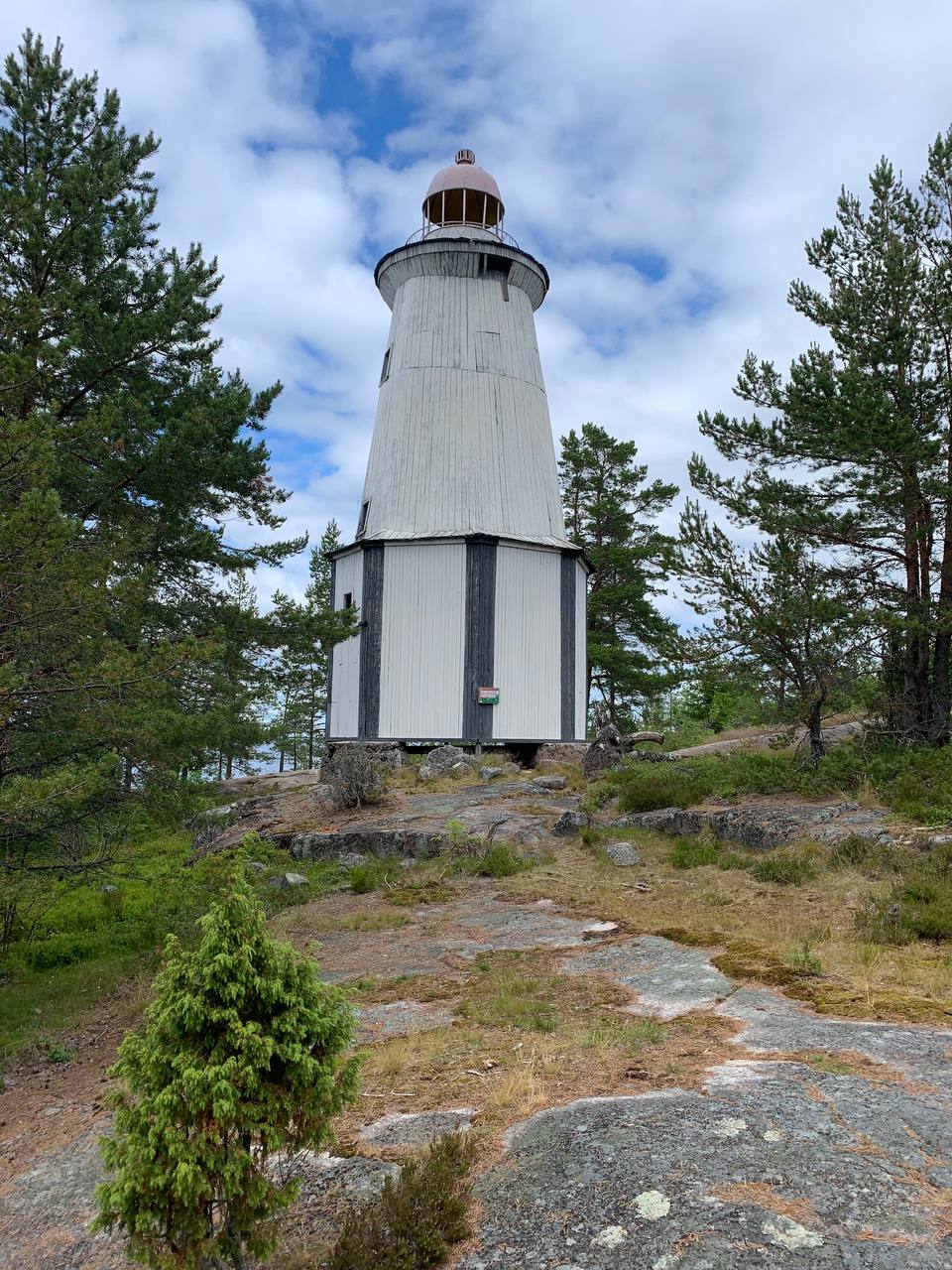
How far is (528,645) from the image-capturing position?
23531mm

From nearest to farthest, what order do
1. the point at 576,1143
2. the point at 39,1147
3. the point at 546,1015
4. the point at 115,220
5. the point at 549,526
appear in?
1. the point at 576,1143
2. the point at 39,1147
3. the point at 546,1015
4. the point at 115,220
5. the point at 549,526

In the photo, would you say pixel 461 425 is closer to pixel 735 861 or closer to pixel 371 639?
pixel 371 639

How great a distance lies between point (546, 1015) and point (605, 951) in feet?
6.87

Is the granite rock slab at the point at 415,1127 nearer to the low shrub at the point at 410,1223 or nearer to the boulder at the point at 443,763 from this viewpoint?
the low shrub at the point at 410,1223

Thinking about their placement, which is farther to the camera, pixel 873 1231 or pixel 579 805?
pixel 579 805

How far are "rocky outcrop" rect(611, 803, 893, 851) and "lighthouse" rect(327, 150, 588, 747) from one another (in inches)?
360

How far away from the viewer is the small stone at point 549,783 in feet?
60.8

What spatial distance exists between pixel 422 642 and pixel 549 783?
20.4 feet

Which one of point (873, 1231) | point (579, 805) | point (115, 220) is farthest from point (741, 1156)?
point (115, 220)

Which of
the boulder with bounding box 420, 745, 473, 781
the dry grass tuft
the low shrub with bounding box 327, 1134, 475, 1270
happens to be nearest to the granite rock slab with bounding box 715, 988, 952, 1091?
the dry grass tuft

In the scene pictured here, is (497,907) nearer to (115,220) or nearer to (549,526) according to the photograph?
(115,220)

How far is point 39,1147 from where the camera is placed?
16.6 feet

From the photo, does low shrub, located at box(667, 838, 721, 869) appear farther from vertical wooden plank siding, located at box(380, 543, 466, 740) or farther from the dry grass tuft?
vertical wooden plank siding, located at box(380, 543, 466, 740)

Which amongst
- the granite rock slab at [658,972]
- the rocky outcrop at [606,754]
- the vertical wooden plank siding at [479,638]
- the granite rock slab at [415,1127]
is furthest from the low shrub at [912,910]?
the vertical wooden plank siding at [479,638]
